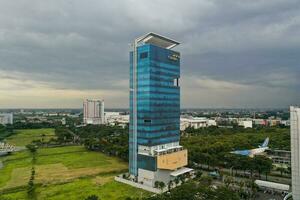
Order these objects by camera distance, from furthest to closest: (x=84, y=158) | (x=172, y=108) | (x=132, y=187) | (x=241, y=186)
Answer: (x=84, y=158) → (x=172, y=108) → (x=132, y=187) → (x=241, y=186)

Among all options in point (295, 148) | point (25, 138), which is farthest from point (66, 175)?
point (25, 138)

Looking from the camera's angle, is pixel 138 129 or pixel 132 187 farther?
pixel 138 129

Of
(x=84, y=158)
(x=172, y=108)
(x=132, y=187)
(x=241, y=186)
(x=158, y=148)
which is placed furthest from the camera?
(x=84, y=158)

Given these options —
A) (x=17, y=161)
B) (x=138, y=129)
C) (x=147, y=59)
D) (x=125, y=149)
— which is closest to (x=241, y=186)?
(x=138, y=129)

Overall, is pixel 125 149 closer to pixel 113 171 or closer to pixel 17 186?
pixel 113 171

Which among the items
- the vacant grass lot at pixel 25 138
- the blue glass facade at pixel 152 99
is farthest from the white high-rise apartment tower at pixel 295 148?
the vacant grass lot at pixel 25 138

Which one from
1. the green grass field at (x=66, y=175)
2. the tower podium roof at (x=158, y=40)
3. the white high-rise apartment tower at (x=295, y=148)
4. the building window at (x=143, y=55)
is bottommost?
the green grass field at (x=66, y=175)

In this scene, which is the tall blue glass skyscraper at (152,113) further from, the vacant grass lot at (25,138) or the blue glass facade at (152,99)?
the vacant grass lot at (25,138)

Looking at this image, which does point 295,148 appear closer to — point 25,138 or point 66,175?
point 66,175
